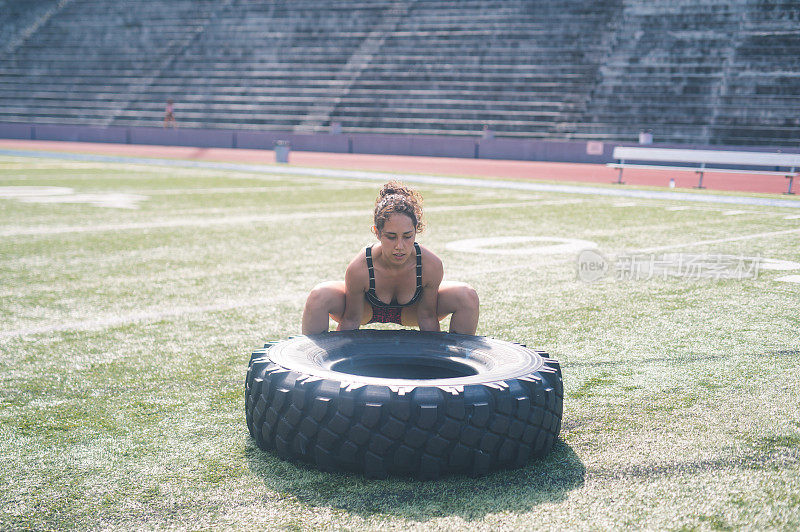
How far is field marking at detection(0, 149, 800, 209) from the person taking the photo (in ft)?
45.8

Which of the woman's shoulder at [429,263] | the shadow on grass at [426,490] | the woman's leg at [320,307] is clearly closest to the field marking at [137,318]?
the woman's leg at [320,307]

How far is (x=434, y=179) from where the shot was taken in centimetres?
1772

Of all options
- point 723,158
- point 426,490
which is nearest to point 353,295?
point 426,490

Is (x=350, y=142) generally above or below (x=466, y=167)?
above

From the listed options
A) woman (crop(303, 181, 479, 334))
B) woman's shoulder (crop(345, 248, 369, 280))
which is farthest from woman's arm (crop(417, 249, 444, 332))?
woman's shoulder (crop(345, 248, 369, 280))

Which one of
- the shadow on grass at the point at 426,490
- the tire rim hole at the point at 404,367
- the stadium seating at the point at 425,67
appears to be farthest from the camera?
the stadium seating at the point at 425,67

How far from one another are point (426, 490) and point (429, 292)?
1150 mm

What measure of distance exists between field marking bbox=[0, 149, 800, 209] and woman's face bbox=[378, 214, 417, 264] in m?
11.1

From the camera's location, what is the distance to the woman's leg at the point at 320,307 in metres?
3.55

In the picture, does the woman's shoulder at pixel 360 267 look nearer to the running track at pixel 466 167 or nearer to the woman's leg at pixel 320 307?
the woman's leg at pixel 320 307

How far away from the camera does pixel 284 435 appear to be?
108 inches

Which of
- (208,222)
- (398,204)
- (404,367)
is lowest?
(208,222)

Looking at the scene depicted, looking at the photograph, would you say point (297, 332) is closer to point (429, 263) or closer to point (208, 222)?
point (429, 263)

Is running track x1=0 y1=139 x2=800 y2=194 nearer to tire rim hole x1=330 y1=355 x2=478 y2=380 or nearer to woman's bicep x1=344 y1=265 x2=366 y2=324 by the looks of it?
woman's bicep x1=344 y1=265 x2=366 y2=324
